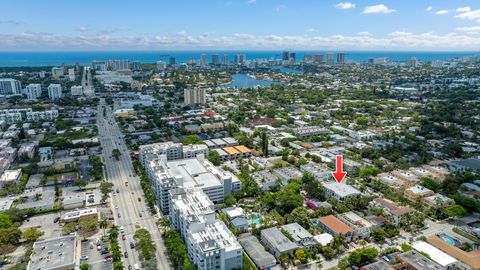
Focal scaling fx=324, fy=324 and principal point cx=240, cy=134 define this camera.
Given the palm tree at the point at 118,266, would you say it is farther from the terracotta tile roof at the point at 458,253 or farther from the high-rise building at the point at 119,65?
the high-rise building at the point at 119,65

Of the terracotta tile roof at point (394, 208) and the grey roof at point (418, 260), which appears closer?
the grey roof at point (418, 260)

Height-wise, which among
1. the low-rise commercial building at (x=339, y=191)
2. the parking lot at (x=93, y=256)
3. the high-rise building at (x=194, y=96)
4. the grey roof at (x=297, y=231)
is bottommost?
the parking lot at (x=93, y=256)

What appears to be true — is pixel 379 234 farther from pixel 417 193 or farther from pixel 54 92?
pixel 54 92

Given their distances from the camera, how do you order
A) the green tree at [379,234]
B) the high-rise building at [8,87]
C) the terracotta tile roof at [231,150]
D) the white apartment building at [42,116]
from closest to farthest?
the green tree at [379,234] < the terracotta tile roof at [231,150] < the white apartment building at [42,116] < the high-rise building at [8,87]

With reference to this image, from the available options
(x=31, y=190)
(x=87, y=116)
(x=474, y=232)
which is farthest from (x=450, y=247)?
(x=87, y=116)

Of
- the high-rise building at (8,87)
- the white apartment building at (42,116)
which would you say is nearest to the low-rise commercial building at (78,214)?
the white apartment building at (42,116)

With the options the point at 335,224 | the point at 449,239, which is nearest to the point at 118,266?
the point at 335,224

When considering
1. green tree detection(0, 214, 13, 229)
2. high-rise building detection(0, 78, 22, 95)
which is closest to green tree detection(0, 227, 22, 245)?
green tree detection(0, 214, 13, 229)
